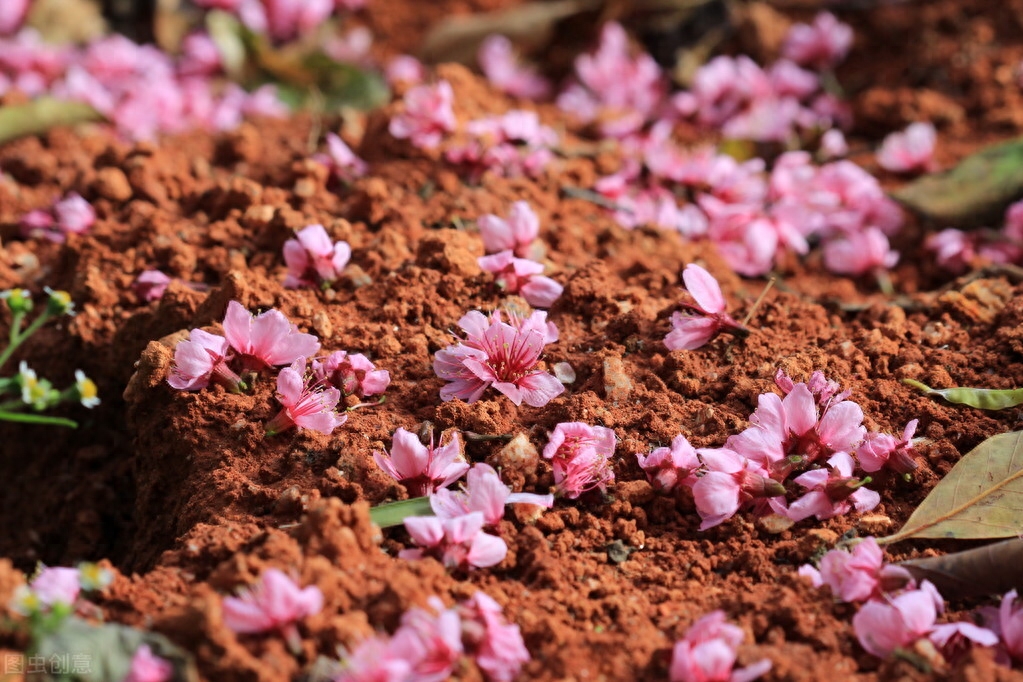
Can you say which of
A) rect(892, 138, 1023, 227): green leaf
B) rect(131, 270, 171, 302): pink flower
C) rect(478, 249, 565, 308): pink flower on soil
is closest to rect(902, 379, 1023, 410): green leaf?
rect(478, 249, 565, 308): pink flower on soil

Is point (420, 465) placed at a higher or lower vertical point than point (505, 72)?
higher

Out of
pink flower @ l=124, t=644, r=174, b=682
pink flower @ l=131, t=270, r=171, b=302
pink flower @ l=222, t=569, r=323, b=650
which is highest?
pink flower @ l=222, t=569, r=323, b=650

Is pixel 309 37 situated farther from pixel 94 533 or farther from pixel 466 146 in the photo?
pixel 94 533

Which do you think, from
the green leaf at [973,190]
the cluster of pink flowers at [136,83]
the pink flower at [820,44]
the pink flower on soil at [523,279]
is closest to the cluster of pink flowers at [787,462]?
the pink flower on soil at [523,279]

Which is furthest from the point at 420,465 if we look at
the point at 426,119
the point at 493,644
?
the point at 426,119

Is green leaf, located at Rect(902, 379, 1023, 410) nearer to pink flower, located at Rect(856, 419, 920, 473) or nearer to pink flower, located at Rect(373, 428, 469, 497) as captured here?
pink flower, located at Rect(856, 419, 920, 473)

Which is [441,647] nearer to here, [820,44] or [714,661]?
[714,661]

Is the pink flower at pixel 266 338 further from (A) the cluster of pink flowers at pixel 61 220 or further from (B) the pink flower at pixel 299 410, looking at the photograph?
(A) the cluster of pink flowers at pixel 61 220
